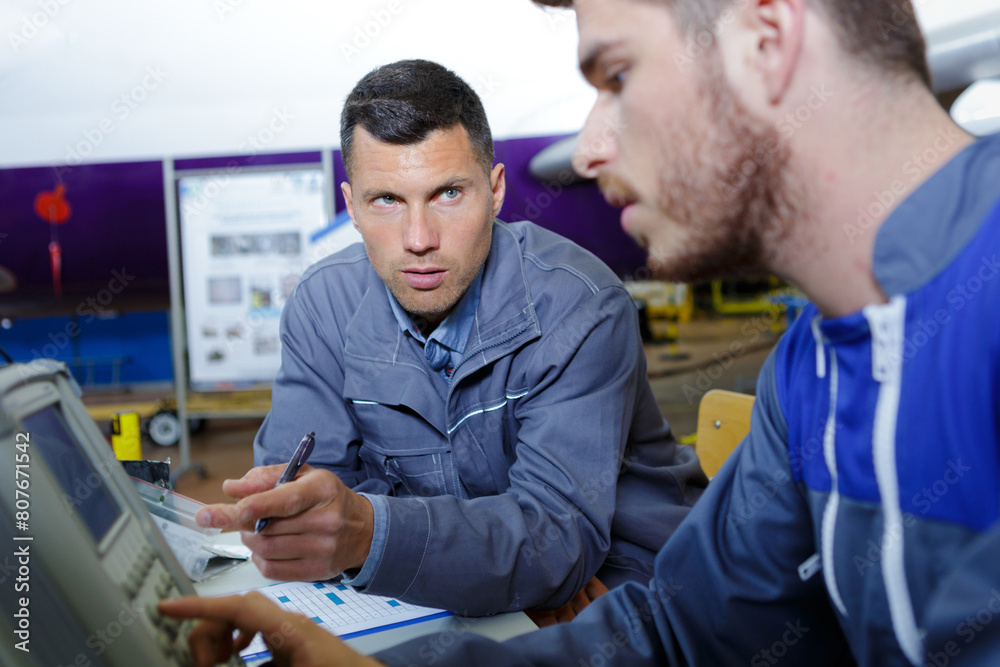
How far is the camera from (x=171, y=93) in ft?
20.0

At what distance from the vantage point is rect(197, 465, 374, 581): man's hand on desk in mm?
806

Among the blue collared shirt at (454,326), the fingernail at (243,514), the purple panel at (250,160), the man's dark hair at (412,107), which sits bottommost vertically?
the fingernail at (243,514)

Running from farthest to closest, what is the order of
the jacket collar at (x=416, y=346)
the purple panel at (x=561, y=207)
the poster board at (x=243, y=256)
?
the purple panel at (x=561, y=207) < the poster board at (x=243, y=256) < the jacket collar at (x=416, y=346)

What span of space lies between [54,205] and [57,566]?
7.94 meters

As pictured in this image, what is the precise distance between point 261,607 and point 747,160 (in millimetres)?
638

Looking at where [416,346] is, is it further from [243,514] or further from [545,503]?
[243,514]

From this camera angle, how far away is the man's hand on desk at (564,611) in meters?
1.02

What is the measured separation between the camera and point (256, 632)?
24.7 inches

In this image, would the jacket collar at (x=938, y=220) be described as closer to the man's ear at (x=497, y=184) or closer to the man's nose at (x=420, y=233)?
the man's nose at (x=420, y=233)

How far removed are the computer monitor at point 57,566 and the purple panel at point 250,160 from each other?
596cm

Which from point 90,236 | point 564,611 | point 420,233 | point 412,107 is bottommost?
point 90,236

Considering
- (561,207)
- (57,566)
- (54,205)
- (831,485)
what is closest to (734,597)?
(831,485)

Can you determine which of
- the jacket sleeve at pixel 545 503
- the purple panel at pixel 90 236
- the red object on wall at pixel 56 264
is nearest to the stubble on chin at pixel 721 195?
the jacket sleeve at pixel 545 503

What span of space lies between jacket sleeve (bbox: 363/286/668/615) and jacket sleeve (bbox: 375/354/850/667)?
13 cm
